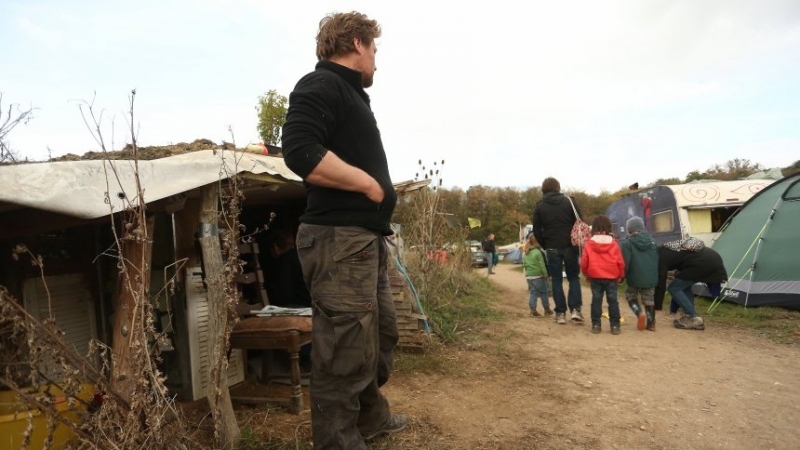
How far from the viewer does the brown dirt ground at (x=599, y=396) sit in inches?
121

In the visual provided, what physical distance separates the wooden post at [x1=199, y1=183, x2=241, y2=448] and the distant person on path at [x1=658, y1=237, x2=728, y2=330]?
569 cm

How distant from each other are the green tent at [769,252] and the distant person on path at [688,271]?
0.69 m

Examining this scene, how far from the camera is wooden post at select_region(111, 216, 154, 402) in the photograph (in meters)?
2.24

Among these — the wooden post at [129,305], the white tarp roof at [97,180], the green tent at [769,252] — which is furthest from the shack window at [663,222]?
the wooden post at [129,305]

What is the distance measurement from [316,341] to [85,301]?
242 cm

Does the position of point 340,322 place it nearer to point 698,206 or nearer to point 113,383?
point 113,383

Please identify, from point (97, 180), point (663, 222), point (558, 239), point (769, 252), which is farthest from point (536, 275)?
point (97, 180)

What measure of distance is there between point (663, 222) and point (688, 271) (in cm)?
518

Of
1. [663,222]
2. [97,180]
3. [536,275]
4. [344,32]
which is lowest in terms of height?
[536,275]

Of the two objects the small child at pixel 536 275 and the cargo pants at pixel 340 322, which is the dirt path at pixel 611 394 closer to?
the cargo pants at pixel 340 322

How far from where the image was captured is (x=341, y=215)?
226cm

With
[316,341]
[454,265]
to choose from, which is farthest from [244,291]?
[454,265]

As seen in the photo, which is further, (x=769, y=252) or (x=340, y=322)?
(x=769, y=252)

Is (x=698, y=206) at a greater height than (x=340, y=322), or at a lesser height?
greater
